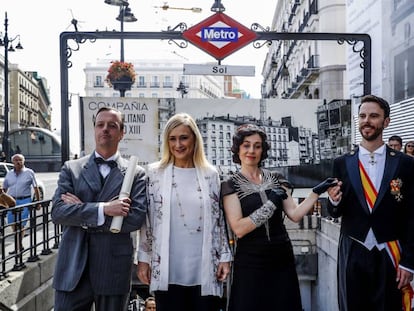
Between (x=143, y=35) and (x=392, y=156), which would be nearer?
(x=392, y=156)

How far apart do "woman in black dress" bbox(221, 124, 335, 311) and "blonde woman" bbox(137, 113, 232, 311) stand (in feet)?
0.45

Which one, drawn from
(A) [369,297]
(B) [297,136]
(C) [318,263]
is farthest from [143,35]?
(C) [318,263]

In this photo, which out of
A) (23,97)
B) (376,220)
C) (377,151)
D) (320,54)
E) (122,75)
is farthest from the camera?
(23,97)

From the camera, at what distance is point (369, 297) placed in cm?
319

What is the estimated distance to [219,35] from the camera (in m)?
5.62

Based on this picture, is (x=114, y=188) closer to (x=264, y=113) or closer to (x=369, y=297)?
(x=369, y=297)

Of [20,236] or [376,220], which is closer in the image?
[376,220]

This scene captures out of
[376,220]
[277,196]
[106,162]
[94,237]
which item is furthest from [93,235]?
[376,220]

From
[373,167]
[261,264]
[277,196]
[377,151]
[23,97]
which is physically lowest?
[261,264]

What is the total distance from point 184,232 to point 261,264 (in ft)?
1.95

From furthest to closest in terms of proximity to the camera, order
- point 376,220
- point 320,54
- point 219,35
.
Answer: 1. point 320,54
2. point 219,35
3. point 376,220

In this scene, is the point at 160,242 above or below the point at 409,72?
below

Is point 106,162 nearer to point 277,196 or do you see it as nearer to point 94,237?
point 94,237

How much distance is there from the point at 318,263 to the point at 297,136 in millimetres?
6874
